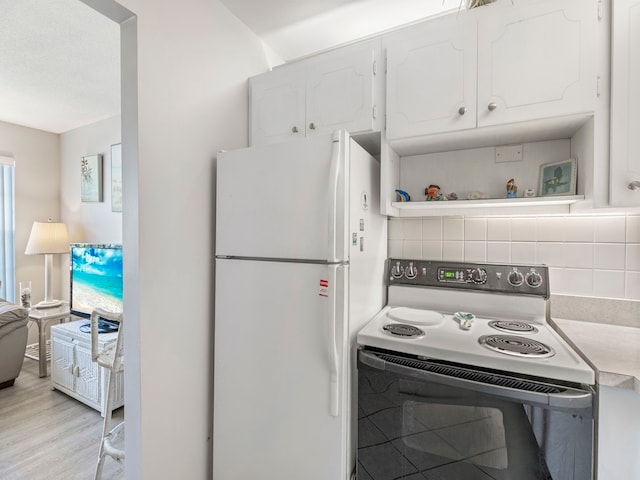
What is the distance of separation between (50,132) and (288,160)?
3.79 meters

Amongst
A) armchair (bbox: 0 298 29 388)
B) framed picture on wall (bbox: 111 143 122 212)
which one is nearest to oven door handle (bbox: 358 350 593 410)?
framed picture on wall (bbox: 111 143 122 212)

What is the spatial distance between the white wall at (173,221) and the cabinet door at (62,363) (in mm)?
1693

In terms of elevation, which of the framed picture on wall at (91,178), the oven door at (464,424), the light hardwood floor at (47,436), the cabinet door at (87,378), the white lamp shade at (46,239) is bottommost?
the light hardwood floor at (47,436)

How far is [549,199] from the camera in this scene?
1.27m

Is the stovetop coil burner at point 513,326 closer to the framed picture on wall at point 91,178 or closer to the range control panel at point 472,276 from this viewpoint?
the range control panel at point 472,276

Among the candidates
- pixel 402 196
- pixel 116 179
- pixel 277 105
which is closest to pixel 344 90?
pixel 277 105

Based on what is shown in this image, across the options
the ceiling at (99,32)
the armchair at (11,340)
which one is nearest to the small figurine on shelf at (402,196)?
the ceiling at (99,32)

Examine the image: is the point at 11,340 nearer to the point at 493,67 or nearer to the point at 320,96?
the point at 320,96

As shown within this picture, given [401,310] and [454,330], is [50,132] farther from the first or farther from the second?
[454,330]

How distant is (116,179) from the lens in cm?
303

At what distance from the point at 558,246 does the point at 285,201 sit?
134 cm

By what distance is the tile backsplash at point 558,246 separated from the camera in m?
1.38

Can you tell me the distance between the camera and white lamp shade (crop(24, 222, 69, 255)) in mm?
3055

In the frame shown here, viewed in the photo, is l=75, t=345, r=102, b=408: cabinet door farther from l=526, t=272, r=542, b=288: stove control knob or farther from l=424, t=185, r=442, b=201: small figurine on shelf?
l=526, t=272, r=542, b=288: stove control knob
